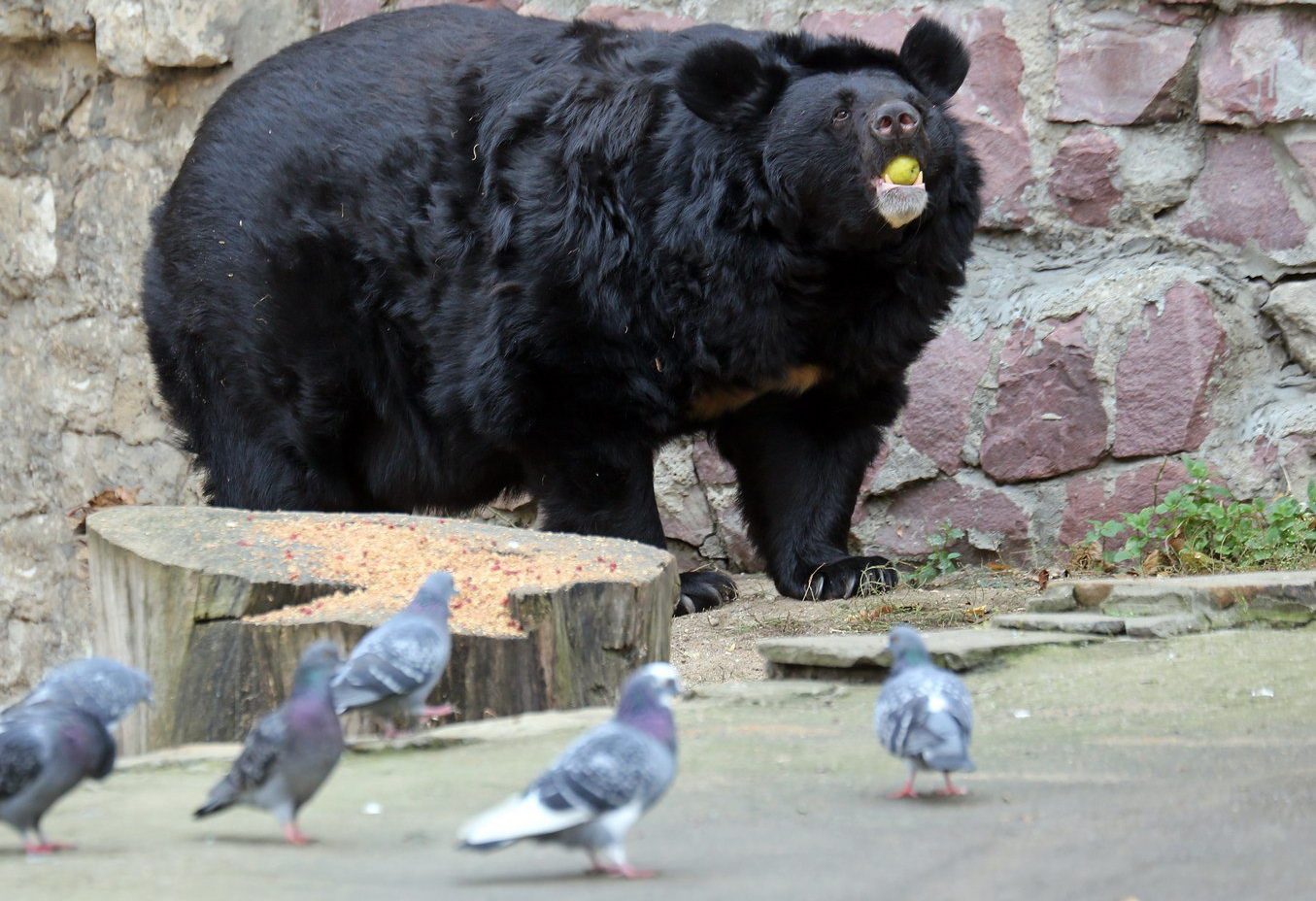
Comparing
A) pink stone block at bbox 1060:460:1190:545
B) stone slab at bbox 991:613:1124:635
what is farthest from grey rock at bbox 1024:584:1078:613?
pink stone block at bbox 1060:460:1190:545

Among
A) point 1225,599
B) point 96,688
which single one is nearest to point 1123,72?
point 1225,599

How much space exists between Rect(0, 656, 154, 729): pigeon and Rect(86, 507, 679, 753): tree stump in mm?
660

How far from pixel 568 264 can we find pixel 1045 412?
1.55 meters

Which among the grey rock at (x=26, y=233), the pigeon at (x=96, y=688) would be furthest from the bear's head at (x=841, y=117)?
the grey rock at (x=26, y=233)

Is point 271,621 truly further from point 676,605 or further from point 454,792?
point 676,605

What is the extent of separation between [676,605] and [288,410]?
135cm

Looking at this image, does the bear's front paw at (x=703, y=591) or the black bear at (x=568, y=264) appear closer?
the black bear at (x=568, y=264)

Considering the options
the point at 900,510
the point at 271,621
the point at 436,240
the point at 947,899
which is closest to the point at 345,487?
the point at 436,240

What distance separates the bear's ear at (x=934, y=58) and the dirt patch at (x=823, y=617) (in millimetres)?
1357

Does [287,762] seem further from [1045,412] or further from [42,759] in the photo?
[1045,412]

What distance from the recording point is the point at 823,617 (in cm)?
475

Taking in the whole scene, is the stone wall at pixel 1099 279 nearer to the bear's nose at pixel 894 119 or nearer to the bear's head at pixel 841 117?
the bear's head at pixel 841 117

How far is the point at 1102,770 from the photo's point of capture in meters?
2.46

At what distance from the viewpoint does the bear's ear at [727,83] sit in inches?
179
